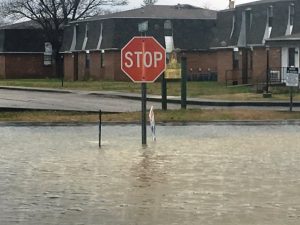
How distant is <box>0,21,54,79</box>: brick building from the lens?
281 ft

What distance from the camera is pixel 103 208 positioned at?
9133 mm

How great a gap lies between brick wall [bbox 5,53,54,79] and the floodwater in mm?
68187

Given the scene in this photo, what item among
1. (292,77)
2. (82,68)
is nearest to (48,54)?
(82,68)

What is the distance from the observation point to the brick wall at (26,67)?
85750mm

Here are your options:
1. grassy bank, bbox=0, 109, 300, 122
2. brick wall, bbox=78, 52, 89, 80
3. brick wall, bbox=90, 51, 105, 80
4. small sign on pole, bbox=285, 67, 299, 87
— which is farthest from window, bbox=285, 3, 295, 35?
grassy bank, bbox=0, 109, 300, 122

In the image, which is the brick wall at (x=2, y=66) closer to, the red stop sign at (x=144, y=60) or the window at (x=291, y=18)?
the window at (x=291, y=18)

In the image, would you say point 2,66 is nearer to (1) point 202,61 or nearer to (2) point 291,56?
(1) point 202,61

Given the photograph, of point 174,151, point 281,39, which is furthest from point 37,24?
point 174,151

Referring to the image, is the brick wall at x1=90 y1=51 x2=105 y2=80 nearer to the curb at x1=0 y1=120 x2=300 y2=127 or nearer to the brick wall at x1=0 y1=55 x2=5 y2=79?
the brick wall at x1=0 y1=55 x2=5 y2=79

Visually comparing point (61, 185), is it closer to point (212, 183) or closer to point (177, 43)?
point (212, 183)

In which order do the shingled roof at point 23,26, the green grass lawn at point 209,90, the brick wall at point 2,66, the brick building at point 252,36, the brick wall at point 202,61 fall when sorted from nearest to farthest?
the green grass lawn at point 209,90, the brick building at point 252,36, the brick wall at point 202,61, the brick wall at point 2,66, the shingled roof at point 23,26

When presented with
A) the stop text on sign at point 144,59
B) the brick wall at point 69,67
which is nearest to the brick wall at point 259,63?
the brick wall at point 69,67

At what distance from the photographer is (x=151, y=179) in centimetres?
1156

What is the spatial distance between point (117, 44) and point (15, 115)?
4519 cm
